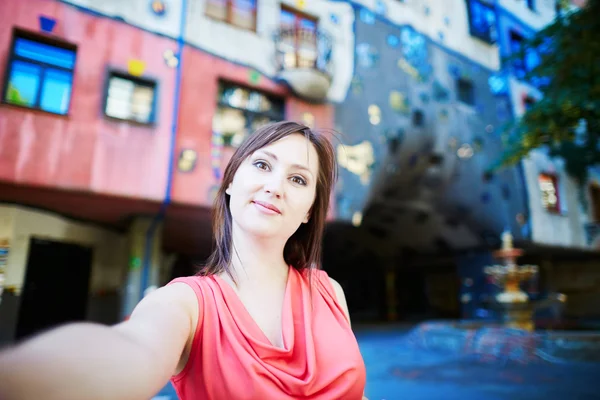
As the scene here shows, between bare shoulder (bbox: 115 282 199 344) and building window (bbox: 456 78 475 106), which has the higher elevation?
building window (bbox: 456 78 475 106)

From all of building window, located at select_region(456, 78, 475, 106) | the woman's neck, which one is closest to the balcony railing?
building window, located at select_region(456, 78, 475, 106)

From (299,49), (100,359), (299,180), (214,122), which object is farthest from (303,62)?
(100,359)

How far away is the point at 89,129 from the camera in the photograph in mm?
4766

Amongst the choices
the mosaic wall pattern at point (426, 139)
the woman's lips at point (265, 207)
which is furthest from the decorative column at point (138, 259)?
the woman's lips at point (265, 207)

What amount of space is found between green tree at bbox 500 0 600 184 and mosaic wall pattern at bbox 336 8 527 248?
6.02 feet

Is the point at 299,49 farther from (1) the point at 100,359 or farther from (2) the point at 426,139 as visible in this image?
(1) the point at 100,359

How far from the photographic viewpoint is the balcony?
6233 mm

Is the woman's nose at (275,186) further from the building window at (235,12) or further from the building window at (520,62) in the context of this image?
the building window at (520,62)

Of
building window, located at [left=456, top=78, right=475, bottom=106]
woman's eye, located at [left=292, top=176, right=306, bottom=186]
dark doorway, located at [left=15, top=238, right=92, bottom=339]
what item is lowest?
dark doorway, located at [left=15, top=238, right=92, bottom=339]

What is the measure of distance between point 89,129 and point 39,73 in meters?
0.90

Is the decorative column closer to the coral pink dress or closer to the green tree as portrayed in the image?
the coral pink dress

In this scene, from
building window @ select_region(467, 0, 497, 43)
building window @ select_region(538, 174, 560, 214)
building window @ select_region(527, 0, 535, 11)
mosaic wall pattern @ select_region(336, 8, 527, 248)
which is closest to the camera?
mosaic wall pattern @ select_region(336, 8, 527, 248)

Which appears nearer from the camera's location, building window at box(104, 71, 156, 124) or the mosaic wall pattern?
building window at box(104, 71, 156, 124)

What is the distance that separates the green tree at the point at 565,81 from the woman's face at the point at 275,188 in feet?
19.9
